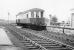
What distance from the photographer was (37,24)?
2669 cm

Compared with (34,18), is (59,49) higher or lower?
lower

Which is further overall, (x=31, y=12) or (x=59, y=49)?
(x=31, y=12)

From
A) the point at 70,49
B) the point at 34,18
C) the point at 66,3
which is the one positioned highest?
the point at 66,3

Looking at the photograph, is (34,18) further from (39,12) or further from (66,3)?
(66,3)

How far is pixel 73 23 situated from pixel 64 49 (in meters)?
21.0

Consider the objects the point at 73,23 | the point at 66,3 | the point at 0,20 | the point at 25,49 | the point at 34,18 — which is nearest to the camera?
the point at 25,49

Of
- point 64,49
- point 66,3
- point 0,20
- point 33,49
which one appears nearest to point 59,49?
point 64,49

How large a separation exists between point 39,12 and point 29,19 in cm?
202

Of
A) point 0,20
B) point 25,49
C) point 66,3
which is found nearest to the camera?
point 25,49

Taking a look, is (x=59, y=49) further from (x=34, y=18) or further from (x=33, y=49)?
(x=34, y=18)

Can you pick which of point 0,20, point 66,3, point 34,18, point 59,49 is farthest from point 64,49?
point 0,20

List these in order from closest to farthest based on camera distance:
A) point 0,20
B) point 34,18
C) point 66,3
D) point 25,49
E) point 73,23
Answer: point 25,49
point 34,18
point 73,23
point 66,3
point 0,20

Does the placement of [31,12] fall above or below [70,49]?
above

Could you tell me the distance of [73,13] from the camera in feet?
100.0
